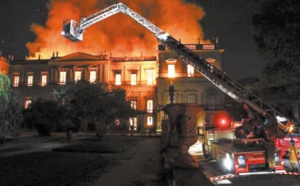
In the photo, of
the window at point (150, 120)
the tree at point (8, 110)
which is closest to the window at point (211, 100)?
the window at point (150, 120)

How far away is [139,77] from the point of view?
55.0m

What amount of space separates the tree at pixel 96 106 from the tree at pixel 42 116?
12.1ft

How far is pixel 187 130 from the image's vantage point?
6.18m

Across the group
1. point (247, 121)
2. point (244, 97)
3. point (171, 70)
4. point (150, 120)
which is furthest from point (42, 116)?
point (171, 70)

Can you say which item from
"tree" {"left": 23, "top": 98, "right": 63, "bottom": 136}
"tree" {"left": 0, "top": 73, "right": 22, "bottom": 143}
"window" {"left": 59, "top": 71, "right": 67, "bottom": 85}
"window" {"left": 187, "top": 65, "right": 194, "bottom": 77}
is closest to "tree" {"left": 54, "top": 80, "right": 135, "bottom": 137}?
"tree" {"left": 23, "top": 98, "right": 63, "bottom": 136}

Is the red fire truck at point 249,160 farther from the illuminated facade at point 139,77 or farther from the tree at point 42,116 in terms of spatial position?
the illuminated facade at point 139,77

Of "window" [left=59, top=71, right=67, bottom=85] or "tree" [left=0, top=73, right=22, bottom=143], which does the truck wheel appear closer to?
"tree" [left=0, top=73, right=22, bottom=143]

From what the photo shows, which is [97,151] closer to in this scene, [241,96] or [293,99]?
[241,96]

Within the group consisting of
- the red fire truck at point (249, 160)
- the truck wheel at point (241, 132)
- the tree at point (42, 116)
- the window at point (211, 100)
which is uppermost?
the window at point (211, 100)

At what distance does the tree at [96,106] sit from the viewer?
25031mm

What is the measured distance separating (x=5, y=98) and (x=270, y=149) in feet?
51.7

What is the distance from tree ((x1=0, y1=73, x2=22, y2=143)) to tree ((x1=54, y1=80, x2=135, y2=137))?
24.4 feet

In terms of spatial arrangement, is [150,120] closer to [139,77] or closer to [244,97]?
[139,77]

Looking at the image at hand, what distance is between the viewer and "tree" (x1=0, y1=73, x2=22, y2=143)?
51.6ft
